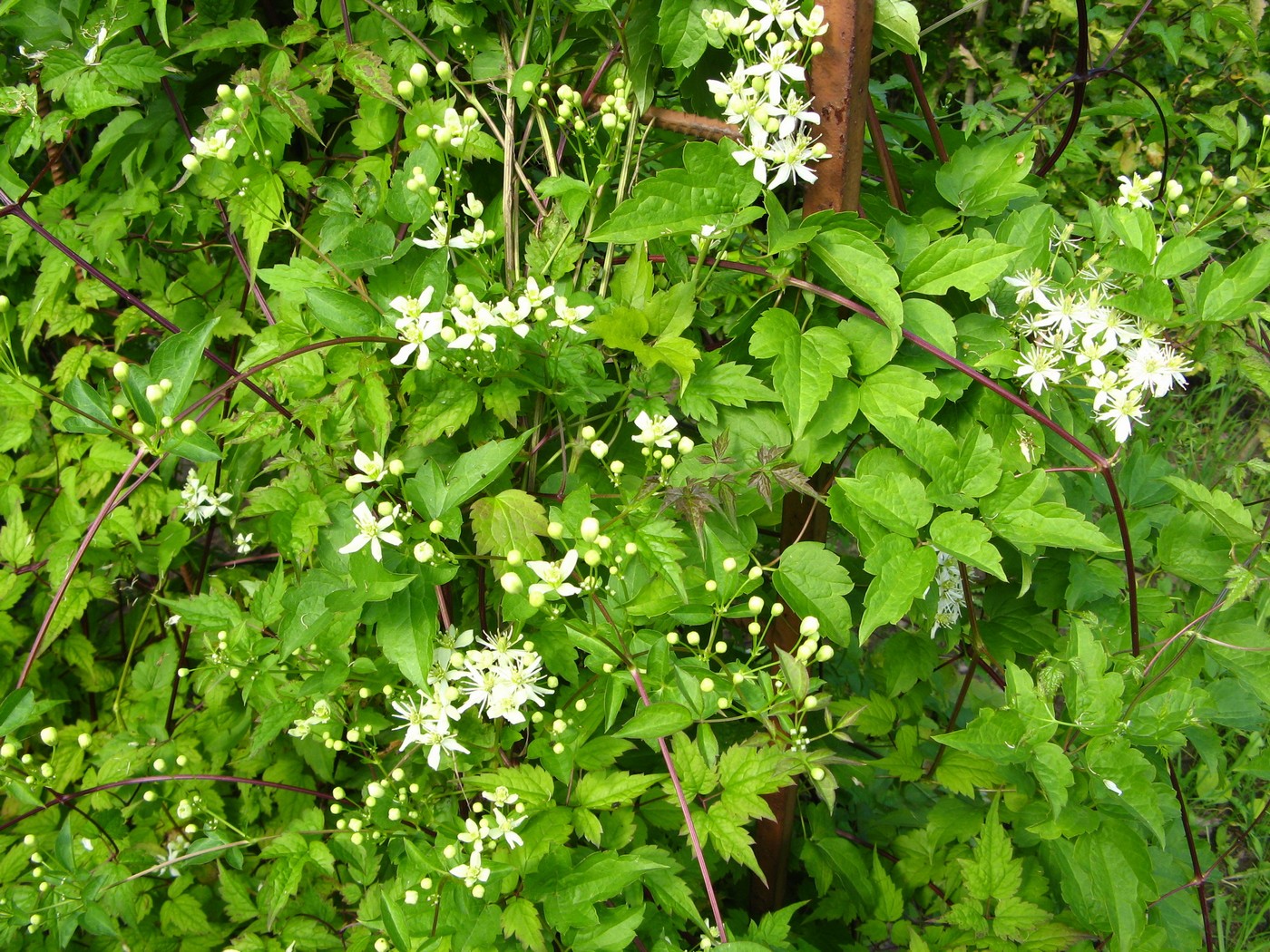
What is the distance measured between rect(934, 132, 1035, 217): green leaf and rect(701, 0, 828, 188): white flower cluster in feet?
1.17

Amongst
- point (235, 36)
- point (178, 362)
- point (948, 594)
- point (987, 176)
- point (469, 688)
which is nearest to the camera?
point (178, 362)

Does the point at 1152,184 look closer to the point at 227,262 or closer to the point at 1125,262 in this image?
the point at 1125,262

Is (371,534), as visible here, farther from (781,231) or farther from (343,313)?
(781,231)

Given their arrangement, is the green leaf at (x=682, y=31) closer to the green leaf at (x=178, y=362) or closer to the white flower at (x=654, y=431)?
the white flower at (x=654, y=431)

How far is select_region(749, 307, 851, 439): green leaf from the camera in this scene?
1271mm

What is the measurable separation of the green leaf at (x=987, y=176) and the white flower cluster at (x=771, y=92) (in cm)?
36

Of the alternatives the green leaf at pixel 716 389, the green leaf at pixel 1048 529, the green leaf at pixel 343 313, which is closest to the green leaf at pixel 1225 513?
the green leaf at pixel 1048 529

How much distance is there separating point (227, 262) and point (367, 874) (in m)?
1.40

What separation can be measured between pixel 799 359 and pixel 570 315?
1.16ft

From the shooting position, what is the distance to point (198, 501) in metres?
1.82

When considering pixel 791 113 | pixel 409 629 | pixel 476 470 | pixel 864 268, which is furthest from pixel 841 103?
pixel 409 629

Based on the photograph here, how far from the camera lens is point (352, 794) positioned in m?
1.91

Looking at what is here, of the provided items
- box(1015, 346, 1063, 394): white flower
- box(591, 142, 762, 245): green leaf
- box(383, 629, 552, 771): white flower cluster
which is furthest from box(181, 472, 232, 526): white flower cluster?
box(1015, 346, 1063, 394): white flower

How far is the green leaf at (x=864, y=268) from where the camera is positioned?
1.23 meters
